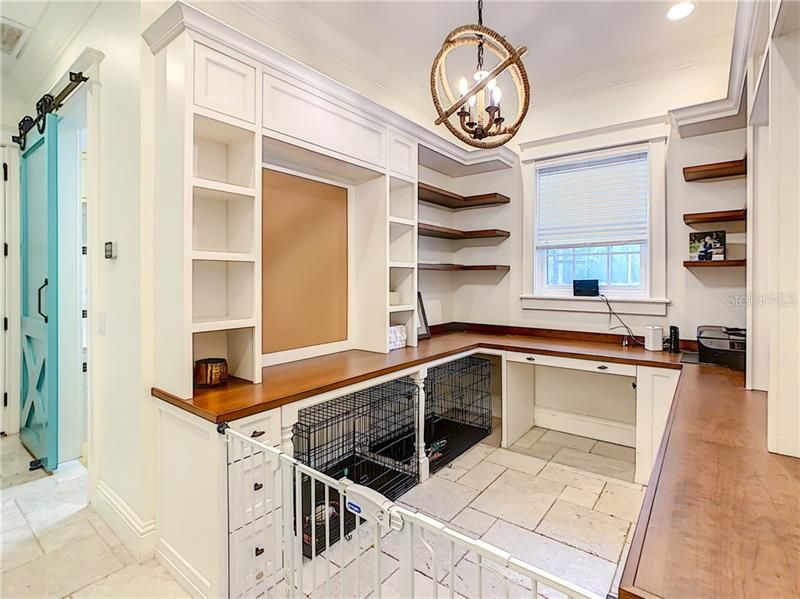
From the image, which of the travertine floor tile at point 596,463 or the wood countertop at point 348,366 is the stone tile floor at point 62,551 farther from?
the travertine floor tile at point 596,463

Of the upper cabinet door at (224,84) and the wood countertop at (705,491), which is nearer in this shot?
the wood countertop at (705,491)

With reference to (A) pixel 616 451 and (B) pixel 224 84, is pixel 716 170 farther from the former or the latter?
(B) pixel 224 84

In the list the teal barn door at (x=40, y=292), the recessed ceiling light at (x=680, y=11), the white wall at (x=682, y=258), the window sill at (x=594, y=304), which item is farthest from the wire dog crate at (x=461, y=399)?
the recessed ceiling light at (x=680, y=11)

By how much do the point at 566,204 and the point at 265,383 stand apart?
3015 millimetres

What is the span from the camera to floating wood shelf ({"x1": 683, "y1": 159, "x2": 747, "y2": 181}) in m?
2.86

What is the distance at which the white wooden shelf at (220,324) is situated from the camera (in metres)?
1.92

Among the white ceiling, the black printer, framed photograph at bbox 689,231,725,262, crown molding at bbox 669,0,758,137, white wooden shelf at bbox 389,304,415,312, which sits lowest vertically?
the black printer

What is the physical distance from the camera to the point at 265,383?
216 centimetres

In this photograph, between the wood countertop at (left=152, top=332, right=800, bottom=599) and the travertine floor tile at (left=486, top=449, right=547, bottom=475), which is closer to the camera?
the wood countertop at (left=152, top=332, right=800, bottom=599)

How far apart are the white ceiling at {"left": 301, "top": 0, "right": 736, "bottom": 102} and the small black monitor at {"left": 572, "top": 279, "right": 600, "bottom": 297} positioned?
1.64 meters

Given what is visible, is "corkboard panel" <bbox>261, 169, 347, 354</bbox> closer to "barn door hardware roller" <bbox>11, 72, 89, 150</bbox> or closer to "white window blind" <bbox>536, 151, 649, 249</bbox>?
"barn door hardware roller" <bbox>11, 72, 89, 150</bbox>

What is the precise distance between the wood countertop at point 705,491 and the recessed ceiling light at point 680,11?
2.32 meters

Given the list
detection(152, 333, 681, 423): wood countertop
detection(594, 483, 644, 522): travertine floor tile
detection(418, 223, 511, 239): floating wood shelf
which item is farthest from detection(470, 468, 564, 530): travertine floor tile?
Answer: detection(418, 223, 511, 239): floating wood shelf

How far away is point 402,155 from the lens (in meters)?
3.09
